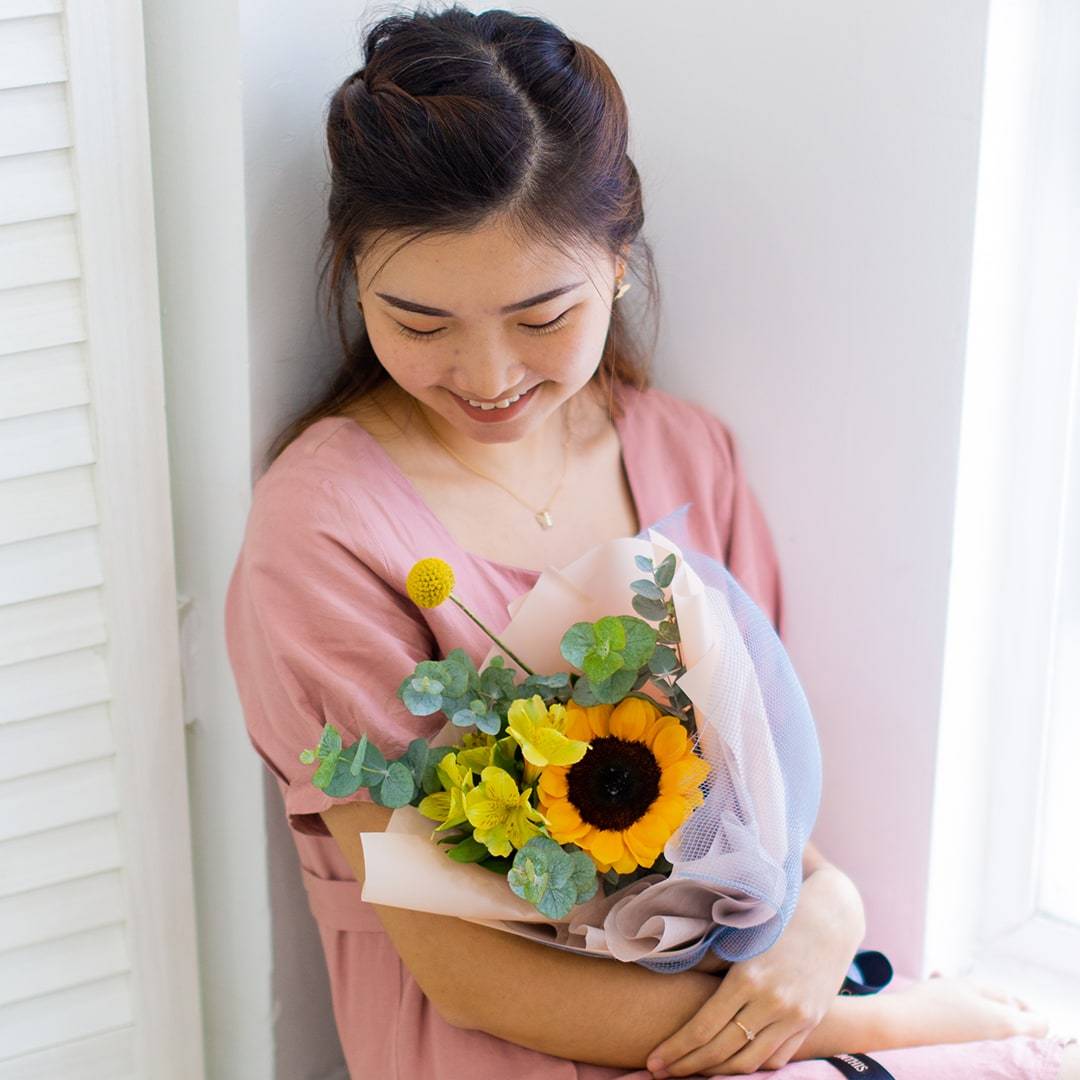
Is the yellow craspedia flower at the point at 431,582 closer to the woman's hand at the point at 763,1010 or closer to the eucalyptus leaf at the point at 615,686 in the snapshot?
the eucalyptus leaf at the point at 615,686

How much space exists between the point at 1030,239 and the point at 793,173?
217 millimetres

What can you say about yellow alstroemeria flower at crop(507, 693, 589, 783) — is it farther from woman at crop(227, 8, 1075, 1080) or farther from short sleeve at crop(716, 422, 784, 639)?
short sleeve at crop(716, 422, 784, 639)

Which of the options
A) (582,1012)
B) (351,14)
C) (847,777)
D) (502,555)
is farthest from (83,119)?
(847,777)

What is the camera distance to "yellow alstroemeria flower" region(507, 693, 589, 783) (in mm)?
972

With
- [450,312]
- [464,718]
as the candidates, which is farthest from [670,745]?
[450,312]

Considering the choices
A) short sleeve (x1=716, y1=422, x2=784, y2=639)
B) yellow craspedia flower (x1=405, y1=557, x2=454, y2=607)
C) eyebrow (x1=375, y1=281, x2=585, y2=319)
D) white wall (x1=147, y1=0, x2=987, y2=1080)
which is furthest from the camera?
short sleeve (x1=716, y1=422, x2=784, y2=639)

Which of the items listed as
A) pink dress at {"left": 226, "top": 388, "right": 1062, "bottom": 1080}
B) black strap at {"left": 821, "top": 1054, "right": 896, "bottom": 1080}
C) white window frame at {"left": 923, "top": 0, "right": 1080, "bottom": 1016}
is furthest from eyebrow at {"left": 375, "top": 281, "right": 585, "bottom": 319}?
black strap at {"left": 821, "top": 1054, "right": 896, "bottom": 1080}

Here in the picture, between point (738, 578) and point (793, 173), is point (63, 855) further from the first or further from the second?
point (793, 173)

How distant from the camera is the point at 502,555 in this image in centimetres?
122

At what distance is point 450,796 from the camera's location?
1.03 metres

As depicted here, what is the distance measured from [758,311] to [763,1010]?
63 cm

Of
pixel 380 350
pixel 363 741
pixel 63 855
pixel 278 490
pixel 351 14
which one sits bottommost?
pixel 63 855

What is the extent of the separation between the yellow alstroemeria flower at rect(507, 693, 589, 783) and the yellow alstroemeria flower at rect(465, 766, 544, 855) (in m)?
0.03

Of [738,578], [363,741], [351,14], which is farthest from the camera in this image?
[738,578]
